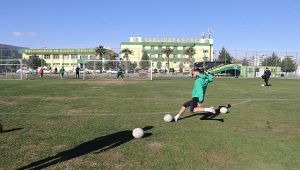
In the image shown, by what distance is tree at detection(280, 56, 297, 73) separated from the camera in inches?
2985

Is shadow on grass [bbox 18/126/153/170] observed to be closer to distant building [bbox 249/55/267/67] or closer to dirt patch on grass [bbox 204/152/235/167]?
dirt patch on grass [bbox 204/152/235/167]

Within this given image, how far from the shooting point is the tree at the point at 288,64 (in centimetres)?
7581

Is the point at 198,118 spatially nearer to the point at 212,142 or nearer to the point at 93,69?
the point at 212,142

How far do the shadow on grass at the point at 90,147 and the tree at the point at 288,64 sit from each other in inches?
2889

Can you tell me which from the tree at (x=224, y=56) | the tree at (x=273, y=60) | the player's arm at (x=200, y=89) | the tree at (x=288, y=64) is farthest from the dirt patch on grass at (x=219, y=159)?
the tree at (x=288, y=64)

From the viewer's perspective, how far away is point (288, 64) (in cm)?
7656

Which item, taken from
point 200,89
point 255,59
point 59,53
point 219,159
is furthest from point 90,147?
point 59,53

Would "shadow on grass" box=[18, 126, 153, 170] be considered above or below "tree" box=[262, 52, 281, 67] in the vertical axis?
below

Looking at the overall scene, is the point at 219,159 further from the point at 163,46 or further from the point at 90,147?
the point at 163,46

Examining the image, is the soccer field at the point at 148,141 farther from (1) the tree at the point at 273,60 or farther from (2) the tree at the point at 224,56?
(1) the tree at the point at 273,60

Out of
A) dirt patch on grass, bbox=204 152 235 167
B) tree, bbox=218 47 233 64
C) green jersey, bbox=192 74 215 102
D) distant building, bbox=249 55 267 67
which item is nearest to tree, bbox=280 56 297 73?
distant building, bbox=249 55 267 67

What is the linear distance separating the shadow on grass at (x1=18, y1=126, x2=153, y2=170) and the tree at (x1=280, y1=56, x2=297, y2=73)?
73.4m

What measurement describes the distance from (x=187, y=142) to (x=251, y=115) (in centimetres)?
526

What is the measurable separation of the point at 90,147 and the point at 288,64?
76.4 meters
